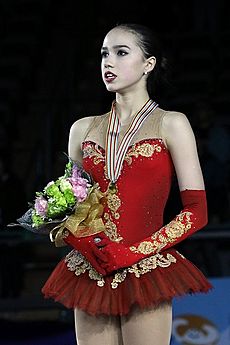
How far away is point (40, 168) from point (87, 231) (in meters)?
5.62

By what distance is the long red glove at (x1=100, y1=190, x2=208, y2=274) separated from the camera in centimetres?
341

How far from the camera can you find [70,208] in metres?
3.44

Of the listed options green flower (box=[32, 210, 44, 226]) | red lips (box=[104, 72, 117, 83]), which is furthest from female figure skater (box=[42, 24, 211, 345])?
green flower (box=[32, 210, 44, 226])

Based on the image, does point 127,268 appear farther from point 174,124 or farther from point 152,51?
point 152,51

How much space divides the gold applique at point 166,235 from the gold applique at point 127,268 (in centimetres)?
5

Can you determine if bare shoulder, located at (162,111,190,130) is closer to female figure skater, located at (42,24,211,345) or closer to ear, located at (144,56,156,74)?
female figure skater, located at (42,24,211,345)

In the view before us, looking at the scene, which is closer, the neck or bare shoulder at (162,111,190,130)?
bare shoulder at (162,111,190,130)

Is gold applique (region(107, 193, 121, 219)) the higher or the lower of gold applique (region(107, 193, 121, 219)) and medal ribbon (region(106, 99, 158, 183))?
the lower

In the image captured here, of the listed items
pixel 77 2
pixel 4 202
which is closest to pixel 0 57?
pixel 77 2

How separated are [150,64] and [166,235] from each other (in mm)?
660

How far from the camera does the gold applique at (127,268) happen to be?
11.3ft

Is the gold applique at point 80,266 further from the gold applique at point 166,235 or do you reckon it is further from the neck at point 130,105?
the neck at point 130,105

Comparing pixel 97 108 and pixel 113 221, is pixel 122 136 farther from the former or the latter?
pixel 97 108

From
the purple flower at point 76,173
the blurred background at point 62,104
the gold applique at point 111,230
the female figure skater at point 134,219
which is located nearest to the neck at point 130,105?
the female figure skater at point 134,219
